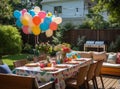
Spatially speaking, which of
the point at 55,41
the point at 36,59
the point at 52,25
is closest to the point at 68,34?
the point at 55,41

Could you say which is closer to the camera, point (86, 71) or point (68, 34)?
point (86, 71)

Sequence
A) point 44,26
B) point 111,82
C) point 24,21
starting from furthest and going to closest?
point 44,26 → point 24,21 → point 111,82

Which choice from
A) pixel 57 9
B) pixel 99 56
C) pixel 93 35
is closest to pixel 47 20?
pixel 99 56

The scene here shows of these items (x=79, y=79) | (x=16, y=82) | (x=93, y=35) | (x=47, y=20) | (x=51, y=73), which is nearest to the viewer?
(x=16, y=82)

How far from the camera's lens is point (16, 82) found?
3771 mm

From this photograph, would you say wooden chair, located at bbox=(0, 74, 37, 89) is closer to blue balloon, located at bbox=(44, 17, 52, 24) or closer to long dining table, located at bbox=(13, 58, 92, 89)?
long dining table, located at bbox=(13, 58, 92, 89)

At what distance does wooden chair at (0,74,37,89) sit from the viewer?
3635 millimetres

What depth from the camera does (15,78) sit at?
3.76 m

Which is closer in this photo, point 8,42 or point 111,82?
point 111,82

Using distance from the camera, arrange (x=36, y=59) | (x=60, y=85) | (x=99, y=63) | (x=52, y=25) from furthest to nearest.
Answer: (x=52, y=25) < (x=36, y=59) < (x=99, y=63) < (x=60, y=85)

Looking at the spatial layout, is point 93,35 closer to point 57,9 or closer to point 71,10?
point 71,10

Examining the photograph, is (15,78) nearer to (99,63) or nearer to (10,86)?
(10,86)

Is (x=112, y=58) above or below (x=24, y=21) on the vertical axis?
below

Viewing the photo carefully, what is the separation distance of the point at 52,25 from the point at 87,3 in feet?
46.5
